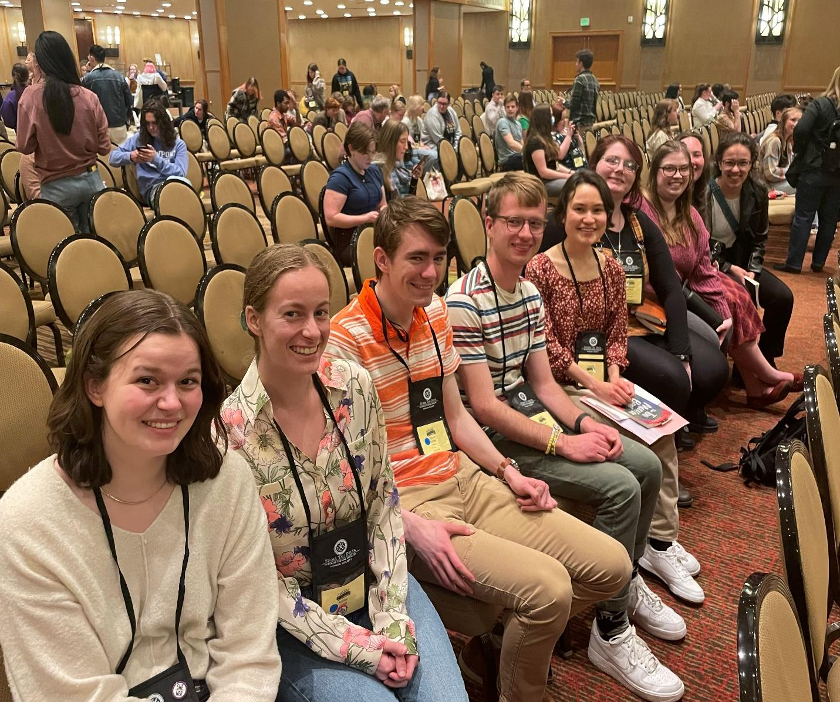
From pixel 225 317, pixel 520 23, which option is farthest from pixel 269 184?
pixel 520 23

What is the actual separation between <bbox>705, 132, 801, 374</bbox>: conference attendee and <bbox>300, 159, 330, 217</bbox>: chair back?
9.69 ft

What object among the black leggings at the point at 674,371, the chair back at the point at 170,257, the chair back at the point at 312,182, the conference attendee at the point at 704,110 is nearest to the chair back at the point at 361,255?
the chair back at the point at 170,257

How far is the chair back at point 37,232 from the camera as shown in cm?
399

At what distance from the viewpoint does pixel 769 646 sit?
101 centimetres

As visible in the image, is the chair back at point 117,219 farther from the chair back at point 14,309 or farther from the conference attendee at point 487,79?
the conference attendee at point 487,79

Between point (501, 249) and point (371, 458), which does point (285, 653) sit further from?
point (501, 249)

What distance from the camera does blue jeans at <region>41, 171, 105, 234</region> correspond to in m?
4.67

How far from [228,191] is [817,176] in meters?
5.02

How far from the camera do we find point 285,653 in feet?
4.91

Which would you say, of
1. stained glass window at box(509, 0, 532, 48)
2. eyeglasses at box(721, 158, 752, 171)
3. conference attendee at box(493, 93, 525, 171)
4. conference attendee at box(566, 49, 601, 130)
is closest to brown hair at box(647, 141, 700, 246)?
eyeglasses at box(721, 158, 752, 171)

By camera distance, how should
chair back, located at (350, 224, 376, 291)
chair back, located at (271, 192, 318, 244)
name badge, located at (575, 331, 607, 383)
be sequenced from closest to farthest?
name badge, located at (575, 331, 607, 383) < chair back, located at (350, 224, 376, 291) < chair back, located at (271, 192, 318, 244)

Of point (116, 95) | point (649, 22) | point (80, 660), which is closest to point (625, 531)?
point (80, 660)

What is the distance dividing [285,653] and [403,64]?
26.9m

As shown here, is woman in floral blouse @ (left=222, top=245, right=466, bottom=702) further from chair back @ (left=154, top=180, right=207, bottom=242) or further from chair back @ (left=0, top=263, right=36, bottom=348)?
chair back @ (left=154, top=180, right=207, bottom=242)
